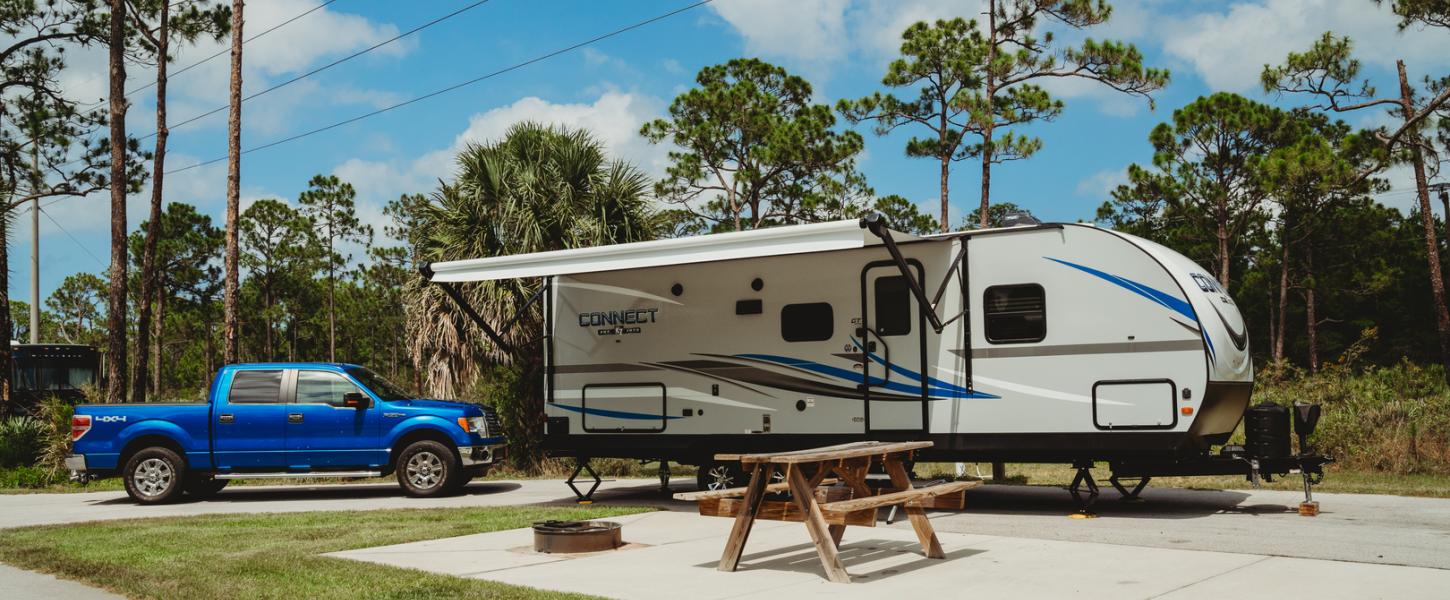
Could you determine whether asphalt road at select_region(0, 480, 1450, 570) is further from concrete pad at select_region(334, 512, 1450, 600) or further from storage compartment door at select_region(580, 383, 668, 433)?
storage compartment door at select_region(580, 383, 668, 433)

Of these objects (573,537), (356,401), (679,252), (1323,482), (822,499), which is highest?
(679,252)

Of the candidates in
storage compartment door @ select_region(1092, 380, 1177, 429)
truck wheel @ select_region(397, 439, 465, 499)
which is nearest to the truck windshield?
truck wheel @ select_region(397, 439, 465, 499)

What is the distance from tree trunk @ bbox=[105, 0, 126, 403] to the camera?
21328 mm

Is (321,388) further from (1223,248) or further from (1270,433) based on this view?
(1223,248)

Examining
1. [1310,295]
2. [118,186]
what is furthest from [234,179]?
[1310,295]

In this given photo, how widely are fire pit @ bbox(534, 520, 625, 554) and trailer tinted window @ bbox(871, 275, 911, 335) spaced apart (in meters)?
4.06

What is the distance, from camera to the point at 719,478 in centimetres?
1368

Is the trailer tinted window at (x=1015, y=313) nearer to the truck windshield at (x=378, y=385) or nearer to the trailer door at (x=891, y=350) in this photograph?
the trailer door at (x=891, y=350)

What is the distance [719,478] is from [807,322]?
2309 mm

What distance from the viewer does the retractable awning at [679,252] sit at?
420 inches

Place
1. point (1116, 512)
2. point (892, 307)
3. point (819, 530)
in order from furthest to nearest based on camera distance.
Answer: point (892, 307) < point (1116, 512) < point (819, 530)

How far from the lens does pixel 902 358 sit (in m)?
12.1

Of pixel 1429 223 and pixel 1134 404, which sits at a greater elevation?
pixel 1429 223

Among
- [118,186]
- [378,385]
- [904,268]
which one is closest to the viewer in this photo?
[904,268]
